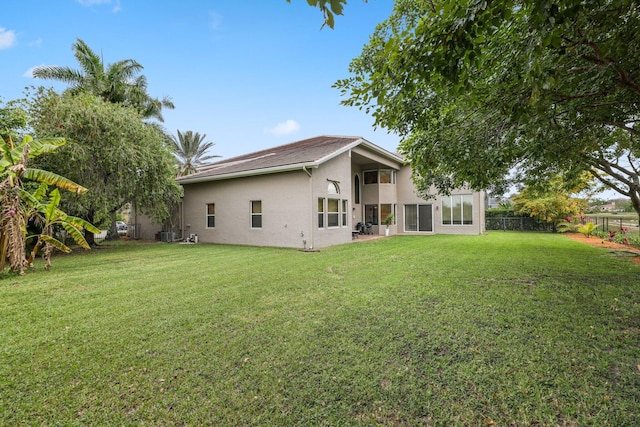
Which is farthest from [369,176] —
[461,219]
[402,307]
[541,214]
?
[402,307]

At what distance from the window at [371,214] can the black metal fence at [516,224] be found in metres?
12.7

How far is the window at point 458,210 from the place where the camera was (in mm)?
20078

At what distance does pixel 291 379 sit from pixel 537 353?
283 cm

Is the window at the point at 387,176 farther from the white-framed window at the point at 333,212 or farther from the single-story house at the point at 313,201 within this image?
the white-framed window at the point at 333,212

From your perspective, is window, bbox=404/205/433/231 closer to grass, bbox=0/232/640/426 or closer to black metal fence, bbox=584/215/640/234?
black metal fence, bbox=584/215/640/234

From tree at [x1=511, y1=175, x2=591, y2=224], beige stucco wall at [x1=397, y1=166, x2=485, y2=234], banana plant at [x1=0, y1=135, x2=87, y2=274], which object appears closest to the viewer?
banana plant at [x1=0, y1=135, x2=87, y2=274]

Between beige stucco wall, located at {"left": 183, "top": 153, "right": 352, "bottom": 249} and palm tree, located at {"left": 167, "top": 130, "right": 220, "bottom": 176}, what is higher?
palm tree, located at {"left": 167, "top": 130, "right": 220, "bottom": 176}

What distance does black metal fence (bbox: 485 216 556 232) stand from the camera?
2421 centimetres

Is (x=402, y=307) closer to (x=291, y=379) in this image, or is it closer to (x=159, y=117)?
(x=291, y=379)

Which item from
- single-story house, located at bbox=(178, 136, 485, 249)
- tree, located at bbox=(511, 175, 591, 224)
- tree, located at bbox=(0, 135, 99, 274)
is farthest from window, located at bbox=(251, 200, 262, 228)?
tree, located at bbox=(511, 175, 591, 224)

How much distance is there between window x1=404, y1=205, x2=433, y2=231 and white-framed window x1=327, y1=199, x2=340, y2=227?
8.77 metres

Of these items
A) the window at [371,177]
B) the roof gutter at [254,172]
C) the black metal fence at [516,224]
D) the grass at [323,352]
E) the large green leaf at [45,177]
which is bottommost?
the grass at [323,352]

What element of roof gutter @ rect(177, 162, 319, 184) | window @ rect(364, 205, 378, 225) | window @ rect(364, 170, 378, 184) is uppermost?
window @ rect(364, 170, 378, 184)

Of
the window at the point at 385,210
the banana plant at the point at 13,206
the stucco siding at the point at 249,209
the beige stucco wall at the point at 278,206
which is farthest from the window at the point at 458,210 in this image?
the banana plant at the point at 13,206
